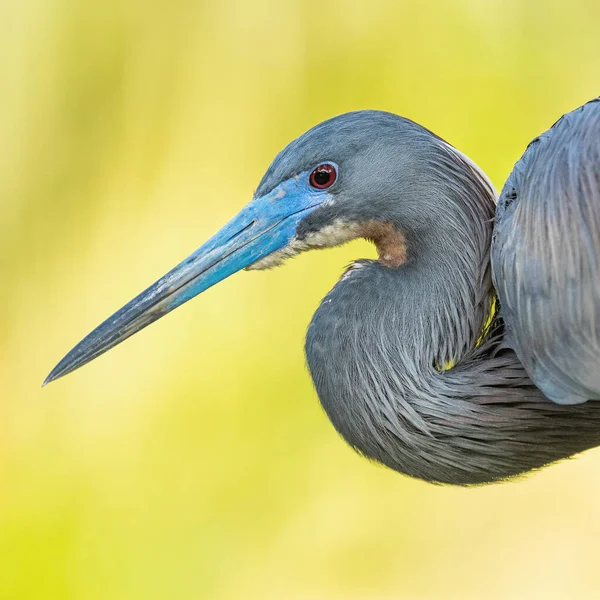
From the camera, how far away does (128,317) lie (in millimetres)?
2176

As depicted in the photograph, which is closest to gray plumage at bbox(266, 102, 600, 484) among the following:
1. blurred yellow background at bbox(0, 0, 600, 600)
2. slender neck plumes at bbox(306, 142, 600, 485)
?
slender neck plumes at bbox(306, 142, 600, 485)

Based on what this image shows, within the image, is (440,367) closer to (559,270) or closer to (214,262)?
(559,270)

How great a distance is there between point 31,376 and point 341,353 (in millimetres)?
2581

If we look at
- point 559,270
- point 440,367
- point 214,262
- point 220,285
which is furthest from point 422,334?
point 220,285

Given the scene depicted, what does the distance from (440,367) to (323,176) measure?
46 centimetres

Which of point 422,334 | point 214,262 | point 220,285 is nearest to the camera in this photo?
point 422,334

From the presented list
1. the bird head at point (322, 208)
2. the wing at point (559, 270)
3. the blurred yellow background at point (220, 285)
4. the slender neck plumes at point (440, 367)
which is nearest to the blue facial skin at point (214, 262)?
the bird head at point (322, 208)

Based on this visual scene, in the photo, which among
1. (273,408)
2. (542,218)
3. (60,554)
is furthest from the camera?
(273,408)

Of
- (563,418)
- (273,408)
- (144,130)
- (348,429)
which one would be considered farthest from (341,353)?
(144,130)

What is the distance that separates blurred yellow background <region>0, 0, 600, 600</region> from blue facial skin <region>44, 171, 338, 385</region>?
206cm

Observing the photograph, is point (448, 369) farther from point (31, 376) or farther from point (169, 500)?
point (31, 376)

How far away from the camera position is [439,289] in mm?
2045

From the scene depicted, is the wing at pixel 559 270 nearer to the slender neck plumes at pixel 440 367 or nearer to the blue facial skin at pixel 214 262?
the slender neck plumes at pixel 440 367

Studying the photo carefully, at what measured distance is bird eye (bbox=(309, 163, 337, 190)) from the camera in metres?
2.10
